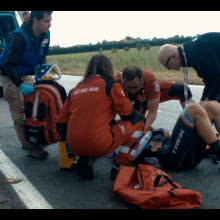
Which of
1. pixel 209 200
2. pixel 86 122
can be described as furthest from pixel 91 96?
pixel 209 200

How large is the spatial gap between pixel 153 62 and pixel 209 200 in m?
16.9

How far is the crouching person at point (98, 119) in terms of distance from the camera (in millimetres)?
3383

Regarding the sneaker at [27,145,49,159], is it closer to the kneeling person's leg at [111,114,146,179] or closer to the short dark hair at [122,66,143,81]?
the kneeling person's leg at [111,114,146,179]

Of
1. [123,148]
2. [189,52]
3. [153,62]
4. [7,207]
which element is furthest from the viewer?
[153,62]

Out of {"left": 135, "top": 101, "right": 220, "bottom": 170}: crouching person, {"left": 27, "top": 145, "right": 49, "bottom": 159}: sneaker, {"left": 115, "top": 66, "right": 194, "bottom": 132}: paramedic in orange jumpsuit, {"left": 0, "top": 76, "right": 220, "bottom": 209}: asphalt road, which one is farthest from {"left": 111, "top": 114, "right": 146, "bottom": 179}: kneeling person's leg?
{"left": 27, "top": 145, "right": 49, "bottom": 159}: sneaker

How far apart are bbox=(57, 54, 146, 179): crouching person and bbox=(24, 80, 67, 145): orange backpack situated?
47 cm

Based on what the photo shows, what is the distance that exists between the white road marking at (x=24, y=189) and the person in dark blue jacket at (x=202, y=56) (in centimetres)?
219

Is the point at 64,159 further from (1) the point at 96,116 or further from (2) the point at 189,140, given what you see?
(2) the point at 189,140

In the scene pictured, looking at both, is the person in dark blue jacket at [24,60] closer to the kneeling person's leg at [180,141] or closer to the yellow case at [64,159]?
the yellow case at [64,159]

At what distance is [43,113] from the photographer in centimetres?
414

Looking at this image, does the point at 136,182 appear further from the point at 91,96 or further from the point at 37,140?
the point at 37,140

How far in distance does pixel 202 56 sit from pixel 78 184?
2.08 meters

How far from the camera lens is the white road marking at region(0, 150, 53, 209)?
10.0ft

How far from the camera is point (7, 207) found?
3.00 meters
